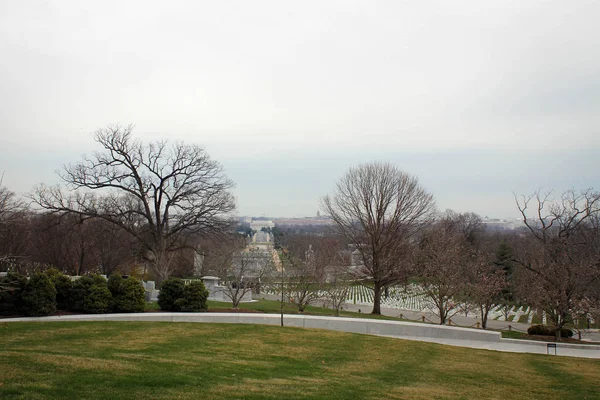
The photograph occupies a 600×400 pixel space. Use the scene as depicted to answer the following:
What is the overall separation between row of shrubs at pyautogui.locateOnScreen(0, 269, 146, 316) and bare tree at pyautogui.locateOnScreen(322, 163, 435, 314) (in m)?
15.7

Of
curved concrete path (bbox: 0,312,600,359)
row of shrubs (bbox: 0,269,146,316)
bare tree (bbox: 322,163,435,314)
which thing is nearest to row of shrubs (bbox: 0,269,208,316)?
row of shrubs (bbox: 0,269,146,316)

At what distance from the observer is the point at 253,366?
31.3ft

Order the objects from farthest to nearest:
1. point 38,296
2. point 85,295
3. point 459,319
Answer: point 459,319 < point 85,295 < point 38,296

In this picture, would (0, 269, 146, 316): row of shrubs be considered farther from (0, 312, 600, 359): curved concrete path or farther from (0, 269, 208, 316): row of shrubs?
(0, 312, 600, 359): curved concrete path

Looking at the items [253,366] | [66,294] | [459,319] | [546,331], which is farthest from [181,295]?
[459,319]

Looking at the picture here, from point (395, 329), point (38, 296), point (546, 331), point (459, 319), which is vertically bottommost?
point (459, 319)

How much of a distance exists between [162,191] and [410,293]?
1160 inches

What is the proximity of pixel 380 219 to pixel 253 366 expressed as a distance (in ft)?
70.2

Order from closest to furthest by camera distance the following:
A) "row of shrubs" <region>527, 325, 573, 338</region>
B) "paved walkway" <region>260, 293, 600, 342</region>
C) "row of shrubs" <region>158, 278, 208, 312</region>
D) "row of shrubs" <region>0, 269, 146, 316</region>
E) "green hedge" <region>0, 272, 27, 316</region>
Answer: "green hedge" <region>0, 272, 27, 316</region>
"row of shrubs" <region>0, 269, 146, 316</region>
"row of shrubs" <region>158, 278, 208, 312</region>
"row of shrubs" <region>527, 325, 573, 338</region>
"paved walkway" <region>260, 293, 600, 342</region>

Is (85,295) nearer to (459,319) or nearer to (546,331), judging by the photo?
(546,331)

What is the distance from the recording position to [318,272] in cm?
2612

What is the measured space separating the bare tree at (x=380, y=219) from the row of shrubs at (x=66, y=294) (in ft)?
51.5

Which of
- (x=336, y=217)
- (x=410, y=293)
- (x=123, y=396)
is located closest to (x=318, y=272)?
(x=336, y=217)

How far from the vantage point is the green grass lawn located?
6820mm
